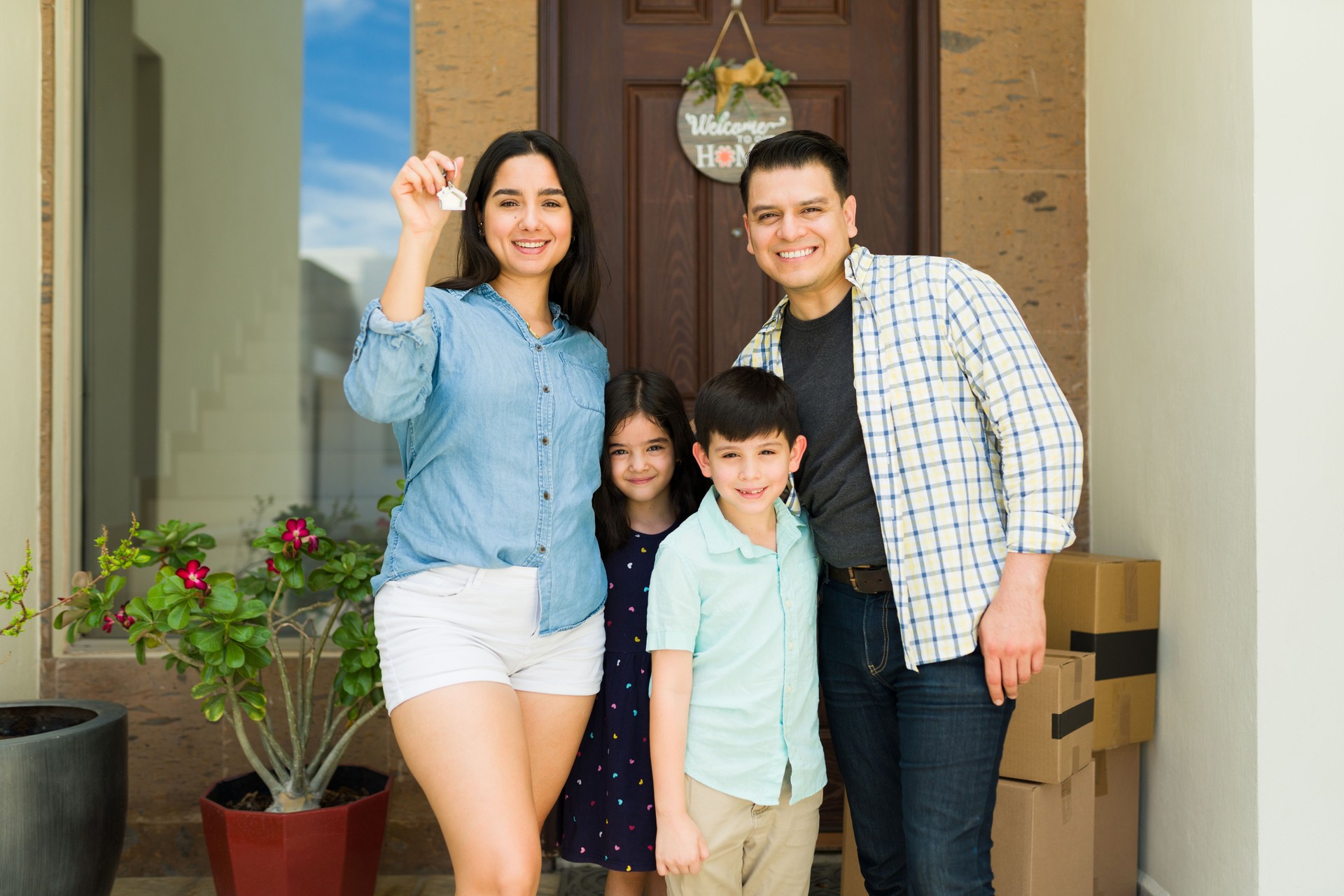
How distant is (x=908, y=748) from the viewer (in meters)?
1.73

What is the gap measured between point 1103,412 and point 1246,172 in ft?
2.89

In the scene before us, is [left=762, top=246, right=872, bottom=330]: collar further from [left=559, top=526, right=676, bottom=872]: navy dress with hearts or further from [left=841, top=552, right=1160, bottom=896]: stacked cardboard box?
[left=841, top=552, right=1160, bottom=896]: stacked cardboard box

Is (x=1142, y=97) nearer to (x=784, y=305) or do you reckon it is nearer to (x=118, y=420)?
(x=784, y=305)

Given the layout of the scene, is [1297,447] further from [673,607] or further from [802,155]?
[673,607]

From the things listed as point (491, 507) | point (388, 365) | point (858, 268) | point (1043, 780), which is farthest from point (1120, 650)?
point (388, 365)

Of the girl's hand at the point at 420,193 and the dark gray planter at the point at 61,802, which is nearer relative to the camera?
the girl's hand at the point at 420,193

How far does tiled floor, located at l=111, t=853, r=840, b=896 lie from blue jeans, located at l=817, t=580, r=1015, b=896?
883 millimetres

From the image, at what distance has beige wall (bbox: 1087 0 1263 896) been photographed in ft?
6.41

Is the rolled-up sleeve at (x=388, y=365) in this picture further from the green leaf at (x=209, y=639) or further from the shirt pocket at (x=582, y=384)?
the green leaf at (x=209, y=639)

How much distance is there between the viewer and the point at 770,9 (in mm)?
2887

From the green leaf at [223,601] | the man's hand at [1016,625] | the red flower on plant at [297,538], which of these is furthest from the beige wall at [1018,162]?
the green leaf at [223,601]

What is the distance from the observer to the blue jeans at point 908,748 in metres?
1.67

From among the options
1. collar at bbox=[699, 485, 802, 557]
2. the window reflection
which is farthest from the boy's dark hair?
the window reflection

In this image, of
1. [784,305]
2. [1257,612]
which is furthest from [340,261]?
[1257,612]
